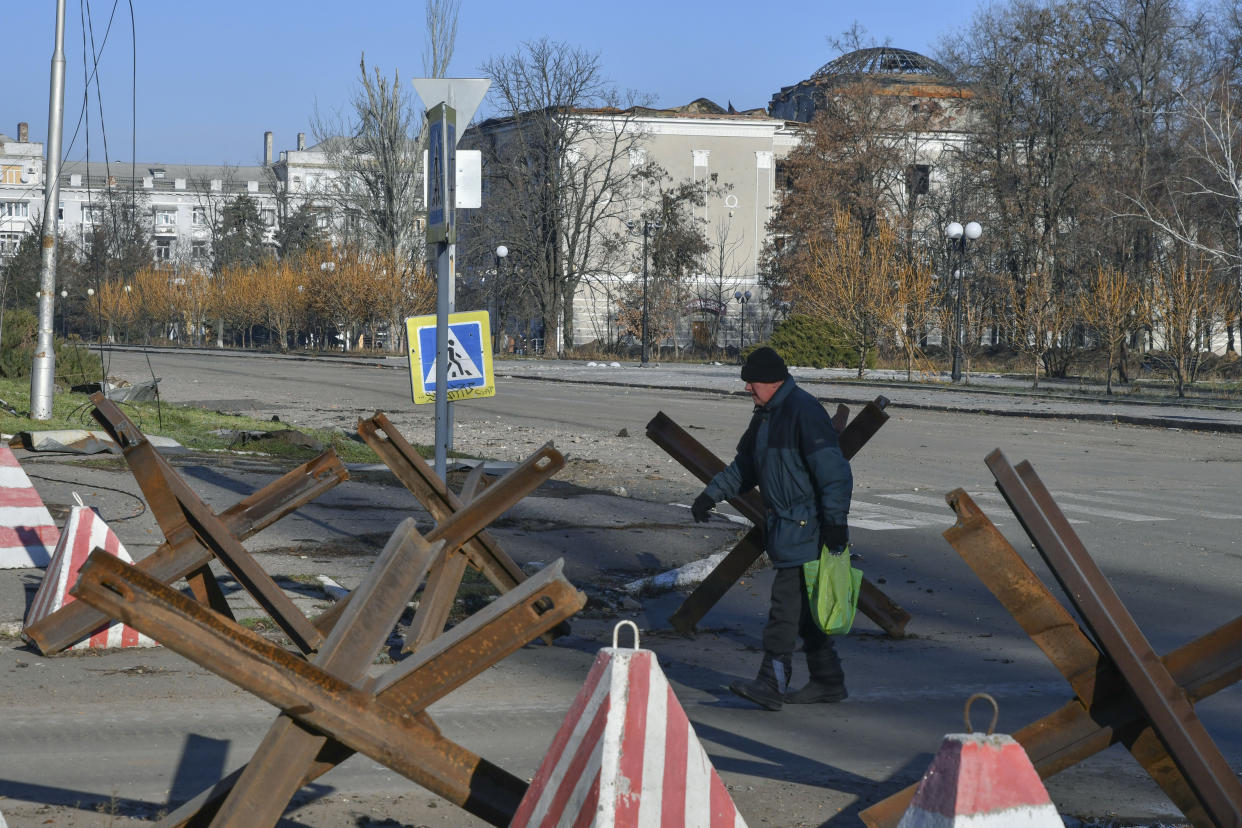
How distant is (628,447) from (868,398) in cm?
1220

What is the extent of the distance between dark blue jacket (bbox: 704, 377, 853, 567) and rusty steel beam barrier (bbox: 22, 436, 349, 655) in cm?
194

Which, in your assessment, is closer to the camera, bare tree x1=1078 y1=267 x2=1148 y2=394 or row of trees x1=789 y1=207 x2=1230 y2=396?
row of trees x1=789 y1=207 x2=1230 y2=396

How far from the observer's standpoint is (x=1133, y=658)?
333 cm

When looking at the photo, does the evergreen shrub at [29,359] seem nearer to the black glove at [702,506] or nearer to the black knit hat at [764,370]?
the black glove at [702,506]

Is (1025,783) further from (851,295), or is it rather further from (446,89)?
(851,295)

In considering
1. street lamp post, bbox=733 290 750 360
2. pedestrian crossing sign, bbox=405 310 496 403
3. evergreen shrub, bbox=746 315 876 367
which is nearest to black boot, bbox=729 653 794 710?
pedestrian crossing sign, bbox=405 310 496 403

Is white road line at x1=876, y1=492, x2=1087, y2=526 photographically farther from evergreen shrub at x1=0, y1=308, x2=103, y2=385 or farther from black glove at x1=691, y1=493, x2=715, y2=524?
evergreen shrub at x1=0, y1=308, x2=103, y2=385

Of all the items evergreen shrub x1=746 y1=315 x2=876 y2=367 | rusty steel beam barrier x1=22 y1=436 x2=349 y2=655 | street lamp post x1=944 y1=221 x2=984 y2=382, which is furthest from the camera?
evergreen shrub x1=746 y1=315 x2=876 y2=367

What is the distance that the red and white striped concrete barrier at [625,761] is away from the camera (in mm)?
2664

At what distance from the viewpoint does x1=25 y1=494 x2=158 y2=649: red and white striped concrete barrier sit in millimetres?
6602

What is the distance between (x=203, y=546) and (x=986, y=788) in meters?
3.49

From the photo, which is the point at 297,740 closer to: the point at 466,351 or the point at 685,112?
the point at 466,351

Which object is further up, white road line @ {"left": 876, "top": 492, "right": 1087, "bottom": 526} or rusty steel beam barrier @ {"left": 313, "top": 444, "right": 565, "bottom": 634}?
rusty steel beam barrier @ {"left": 313, "top": 444, "right": 565, "bottom": 634}

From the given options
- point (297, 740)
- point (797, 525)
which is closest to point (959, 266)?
point (797, 525)
